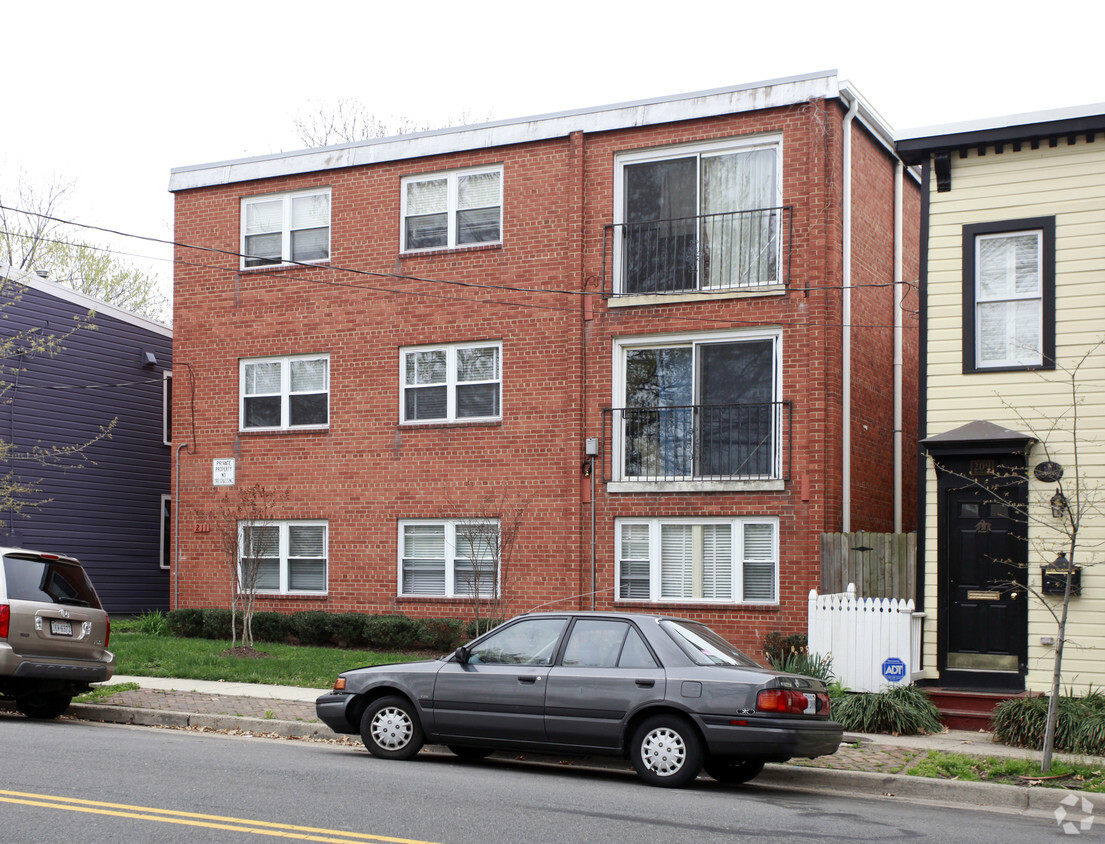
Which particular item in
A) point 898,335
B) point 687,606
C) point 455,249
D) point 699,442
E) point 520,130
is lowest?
point 687,606

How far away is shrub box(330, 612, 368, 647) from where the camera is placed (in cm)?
2003

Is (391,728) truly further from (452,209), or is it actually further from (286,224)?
(286,224)

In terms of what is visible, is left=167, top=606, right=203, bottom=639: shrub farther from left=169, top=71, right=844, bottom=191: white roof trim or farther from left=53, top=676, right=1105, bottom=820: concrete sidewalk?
left=169, top=71, right=844, bottom=191: white roof trim

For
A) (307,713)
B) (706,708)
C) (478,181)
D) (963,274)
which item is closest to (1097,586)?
(963,274)

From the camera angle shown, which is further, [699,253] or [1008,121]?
[699,253]

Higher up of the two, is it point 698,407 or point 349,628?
point 698,407

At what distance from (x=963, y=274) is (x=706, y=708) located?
25.2 ft

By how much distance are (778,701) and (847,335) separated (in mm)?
10126

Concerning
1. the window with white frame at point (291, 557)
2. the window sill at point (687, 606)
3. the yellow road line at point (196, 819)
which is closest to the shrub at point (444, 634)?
the window sill at point (687, 606)

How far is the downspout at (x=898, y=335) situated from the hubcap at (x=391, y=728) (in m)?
11.5

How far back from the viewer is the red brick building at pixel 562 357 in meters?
18.5

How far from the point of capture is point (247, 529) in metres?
20.0

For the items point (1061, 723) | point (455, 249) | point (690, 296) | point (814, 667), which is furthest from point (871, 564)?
point (455, 249)

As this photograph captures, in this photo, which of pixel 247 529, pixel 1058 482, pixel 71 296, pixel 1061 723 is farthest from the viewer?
pixel 71 296
